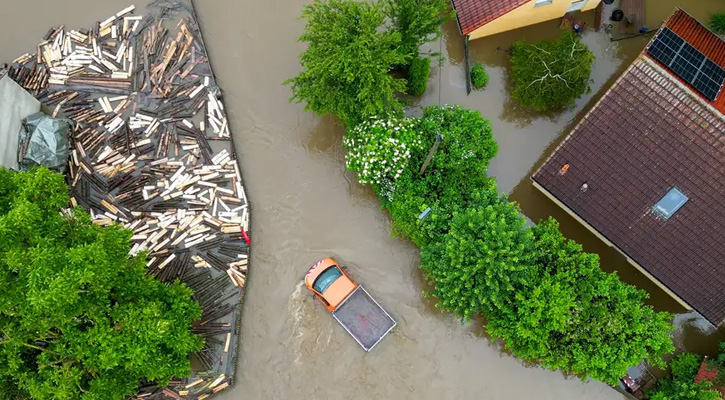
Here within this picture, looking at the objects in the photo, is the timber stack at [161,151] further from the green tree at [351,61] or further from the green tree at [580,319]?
A: the green tree at [580,319]

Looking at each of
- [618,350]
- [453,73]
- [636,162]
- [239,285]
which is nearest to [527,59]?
[453,73]

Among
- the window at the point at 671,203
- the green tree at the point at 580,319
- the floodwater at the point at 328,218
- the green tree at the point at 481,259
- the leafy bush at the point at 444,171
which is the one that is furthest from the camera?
the floodwater at the point at 328,218

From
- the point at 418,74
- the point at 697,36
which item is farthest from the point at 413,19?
the point at 697,36

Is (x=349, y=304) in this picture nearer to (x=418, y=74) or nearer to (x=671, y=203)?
(x=418, y=74)

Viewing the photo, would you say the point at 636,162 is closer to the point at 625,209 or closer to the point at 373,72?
the point at 625,209

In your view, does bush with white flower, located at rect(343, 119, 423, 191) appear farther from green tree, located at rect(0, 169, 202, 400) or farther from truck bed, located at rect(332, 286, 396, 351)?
green tree, located at rect(0, 169, 202, 400)

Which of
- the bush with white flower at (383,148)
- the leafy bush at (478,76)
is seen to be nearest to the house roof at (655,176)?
the leafy bush at (478,76)

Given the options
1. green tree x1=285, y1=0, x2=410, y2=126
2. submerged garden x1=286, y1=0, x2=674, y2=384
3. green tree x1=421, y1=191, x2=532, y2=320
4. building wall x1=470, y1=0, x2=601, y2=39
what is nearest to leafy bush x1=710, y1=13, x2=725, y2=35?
building wall x1=470, y1=0, x2=601, y2=39
